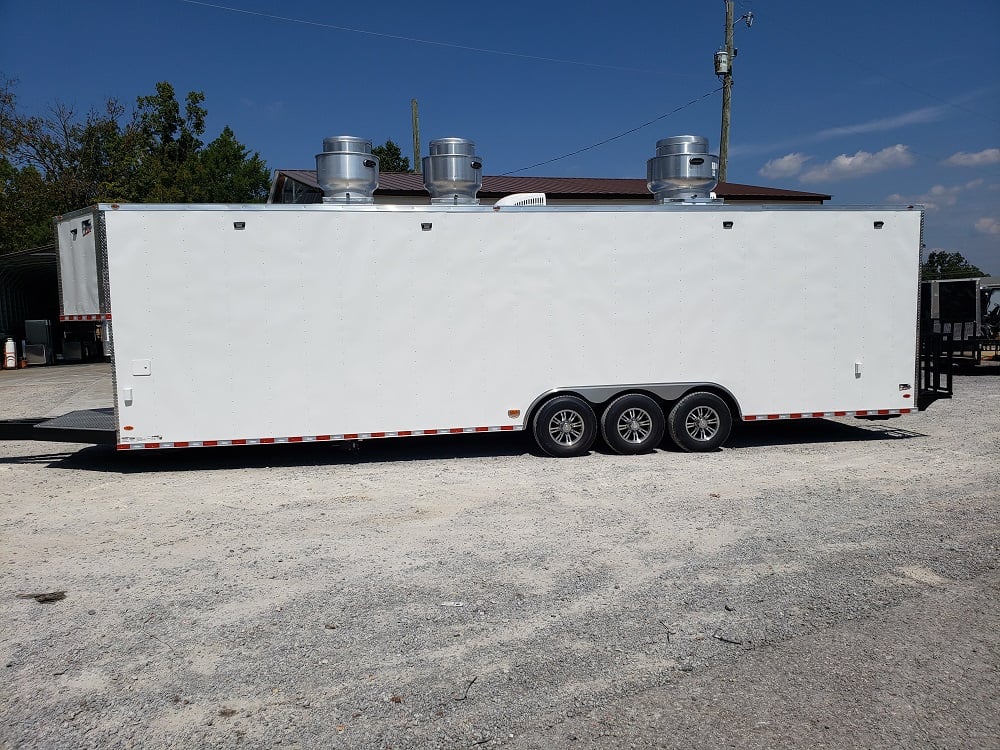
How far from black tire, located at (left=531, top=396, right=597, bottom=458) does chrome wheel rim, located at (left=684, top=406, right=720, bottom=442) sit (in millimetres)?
1260

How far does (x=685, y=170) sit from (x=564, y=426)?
3.69 meters

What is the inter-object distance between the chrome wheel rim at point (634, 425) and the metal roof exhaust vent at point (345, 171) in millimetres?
4159

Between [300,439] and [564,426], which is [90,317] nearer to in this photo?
[300,439]

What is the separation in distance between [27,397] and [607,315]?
14.5m

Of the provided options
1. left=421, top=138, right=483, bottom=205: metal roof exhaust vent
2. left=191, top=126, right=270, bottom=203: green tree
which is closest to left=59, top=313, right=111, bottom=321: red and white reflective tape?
left=421, top=138, right=483, bottom=205: metal roof exhaust vent

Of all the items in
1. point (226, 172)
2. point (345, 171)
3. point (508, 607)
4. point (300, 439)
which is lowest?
point (508, 607)

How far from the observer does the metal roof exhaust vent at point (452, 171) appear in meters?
9.44

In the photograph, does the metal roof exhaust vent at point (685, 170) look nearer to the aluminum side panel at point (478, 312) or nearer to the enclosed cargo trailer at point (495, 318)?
the enclosed cargo trailer at point (495, 318)

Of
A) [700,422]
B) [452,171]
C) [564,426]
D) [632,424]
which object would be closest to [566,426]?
[564,426]

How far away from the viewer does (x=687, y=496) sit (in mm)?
7379

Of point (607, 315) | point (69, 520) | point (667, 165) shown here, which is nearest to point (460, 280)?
point (607, 315)

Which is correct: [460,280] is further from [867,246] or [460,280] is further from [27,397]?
[27,397]

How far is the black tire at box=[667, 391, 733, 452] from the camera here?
9.39m

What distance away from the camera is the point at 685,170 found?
9.72 m
